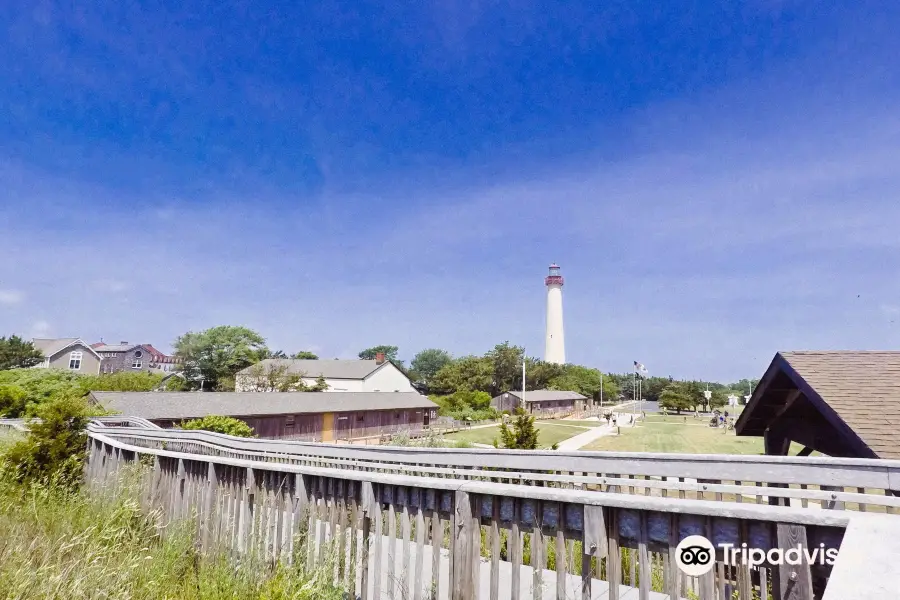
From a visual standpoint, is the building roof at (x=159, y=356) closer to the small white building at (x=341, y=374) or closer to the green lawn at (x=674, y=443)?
the small white building at (x=341, y=374)

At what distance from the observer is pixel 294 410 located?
31.7 metres

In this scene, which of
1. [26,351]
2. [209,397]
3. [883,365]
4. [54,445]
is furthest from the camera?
[26,351]

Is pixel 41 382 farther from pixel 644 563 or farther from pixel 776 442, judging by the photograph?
pixel 644 563

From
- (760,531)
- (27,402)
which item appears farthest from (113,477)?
(27,402)

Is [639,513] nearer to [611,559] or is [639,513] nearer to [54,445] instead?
[611,559]

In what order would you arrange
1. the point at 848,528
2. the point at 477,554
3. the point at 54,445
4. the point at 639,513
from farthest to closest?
the point at 54,445, the point at 477,554, the point at 639,513, the point at 848,528

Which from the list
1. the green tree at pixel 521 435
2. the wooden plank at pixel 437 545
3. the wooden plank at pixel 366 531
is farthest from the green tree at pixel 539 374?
the wooden plank at pixel 437 545

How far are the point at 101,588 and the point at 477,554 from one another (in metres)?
2.82

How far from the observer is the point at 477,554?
301 centimetres

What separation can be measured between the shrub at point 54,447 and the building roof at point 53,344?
62302 mm

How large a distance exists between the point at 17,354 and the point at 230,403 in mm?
39373

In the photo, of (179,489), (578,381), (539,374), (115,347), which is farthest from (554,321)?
(179,489)

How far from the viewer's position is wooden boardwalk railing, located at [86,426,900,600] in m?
2.16

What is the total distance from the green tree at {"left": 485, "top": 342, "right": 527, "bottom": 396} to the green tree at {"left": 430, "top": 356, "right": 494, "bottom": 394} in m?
3.14
